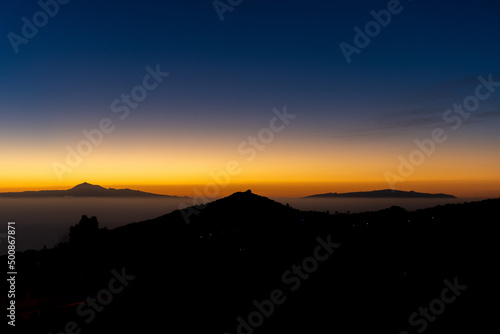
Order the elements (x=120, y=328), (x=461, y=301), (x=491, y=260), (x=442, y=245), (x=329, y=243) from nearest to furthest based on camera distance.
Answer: (x=120, y=328)
(x=461, y=301)
(x=491, y=260)
(x=442, y=245)
(x=329, y=243)

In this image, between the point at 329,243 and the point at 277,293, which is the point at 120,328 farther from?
the point at 329,243

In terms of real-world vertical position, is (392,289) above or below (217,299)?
below

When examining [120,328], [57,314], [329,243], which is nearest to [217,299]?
[120,328]

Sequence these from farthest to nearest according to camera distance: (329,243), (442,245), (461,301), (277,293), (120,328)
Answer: (329,243) → (442,245) → (277,293) → (461,301) → (120,328)

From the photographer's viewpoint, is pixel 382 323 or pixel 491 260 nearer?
pixel 382 323

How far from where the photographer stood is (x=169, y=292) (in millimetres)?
23609

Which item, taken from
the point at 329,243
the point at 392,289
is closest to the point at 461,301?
the point at 392,289

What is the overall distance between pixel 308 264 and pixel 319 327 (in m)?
10.5

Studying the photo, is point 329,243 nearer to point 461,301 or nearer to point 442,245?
point 442,245

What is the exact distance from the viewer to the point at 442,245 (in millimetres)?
34156

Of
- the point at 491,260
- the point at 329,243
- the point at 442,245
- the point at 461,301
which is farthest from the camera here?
the point at 329,243

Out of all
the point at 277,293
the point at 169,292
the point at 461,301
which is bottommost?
the point at 461,301

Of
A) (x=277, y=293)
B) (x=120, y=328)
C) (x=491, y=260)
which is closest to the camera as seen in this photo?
(x=120, y=328)

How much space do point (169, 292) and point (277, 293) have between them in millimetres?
7488
